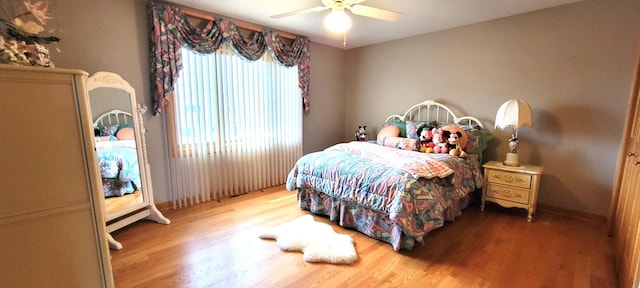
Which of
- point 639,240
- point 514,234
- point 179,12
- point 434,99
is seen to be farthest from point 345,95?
point 639,240

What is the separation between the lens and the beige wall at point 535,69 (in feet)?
8.31

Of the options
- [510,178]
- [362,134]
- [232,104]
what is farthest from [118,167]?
[510,178]

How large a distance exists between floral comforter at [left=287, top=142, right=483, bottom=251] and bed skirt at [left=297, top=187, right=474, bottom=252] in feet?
0.06

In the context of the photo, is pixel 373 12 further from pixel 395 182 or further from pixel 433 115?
pixel 433 115

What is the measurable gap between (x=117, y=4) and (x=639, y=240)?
14.4 feet

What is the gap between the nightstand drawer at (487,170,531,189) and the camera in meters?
2.78

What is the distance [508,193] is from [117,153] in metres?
4.04

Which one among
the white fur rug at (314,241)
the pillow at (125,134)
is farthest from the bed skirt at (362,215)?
the pillow at (125,134)

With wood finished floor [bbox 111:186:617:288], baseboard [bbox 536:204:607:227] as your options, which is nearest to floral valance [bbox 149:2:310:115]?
wood finished floor [bbox 111:186:617:288]

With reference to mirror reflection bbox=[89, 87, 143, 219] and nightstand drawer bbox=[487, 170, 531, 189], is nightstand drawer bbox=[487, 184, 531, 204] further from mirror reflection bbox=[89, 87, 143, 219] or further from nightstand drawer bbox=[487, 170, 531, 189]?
mirror reflection bbox=[89, 87, 143, 219]

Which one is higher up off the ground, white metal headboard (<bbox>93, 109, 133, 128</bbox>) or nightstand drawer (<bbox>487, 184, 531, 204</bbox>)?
white metal headboard (<bbox>93, 109, 133, 128</bbox>)

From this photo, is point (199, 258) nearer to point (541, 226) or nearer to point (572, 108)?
point (541, 226)

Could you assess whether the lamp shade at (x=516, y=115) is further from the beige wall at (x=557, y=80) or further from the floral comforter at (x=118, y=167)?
the floral comforter at (x=118, y=167)

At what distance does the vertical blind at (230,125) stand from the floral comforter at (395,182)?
0.97 meters
